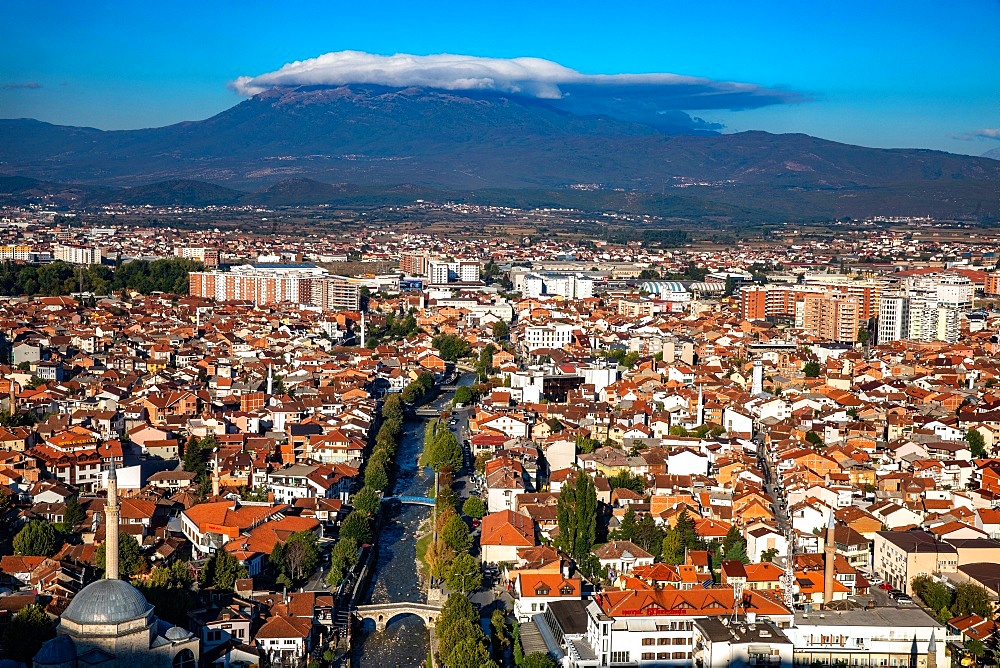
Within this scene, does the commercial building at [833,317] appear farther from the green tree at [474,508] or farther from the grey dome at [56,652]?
the grey dome at [56,652]

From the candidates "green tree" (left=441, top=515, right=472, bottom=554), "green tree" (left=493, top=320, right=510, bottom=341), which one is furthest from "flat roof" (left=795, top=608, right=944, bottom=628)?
"green tree" (left=493, top=320, right=510, bottom=341)

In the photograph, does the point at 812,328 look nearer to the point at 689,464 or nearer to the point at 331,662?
the point at 689,464

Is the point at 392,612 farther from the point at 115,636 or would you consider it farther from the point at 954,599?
the point at 954,599

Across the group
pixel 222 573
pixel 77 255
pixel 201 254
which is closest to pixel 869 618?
pixel 222 573

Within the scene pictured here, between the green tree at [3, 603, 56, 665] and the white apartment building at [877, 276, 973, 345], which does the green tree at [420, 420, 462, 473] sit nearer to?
the green tree at [3, 603, 56, 665]

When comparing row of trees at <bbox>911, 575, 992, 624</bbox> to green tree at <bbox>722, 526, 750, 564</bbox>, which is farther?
green tree at <bbox>722, 526, 750, 564</bbox>

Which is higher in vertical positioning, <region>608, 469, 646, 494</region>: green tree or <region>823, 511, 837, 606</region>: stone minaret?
<region>823, 511, 837, 606</region>: stone minaret
